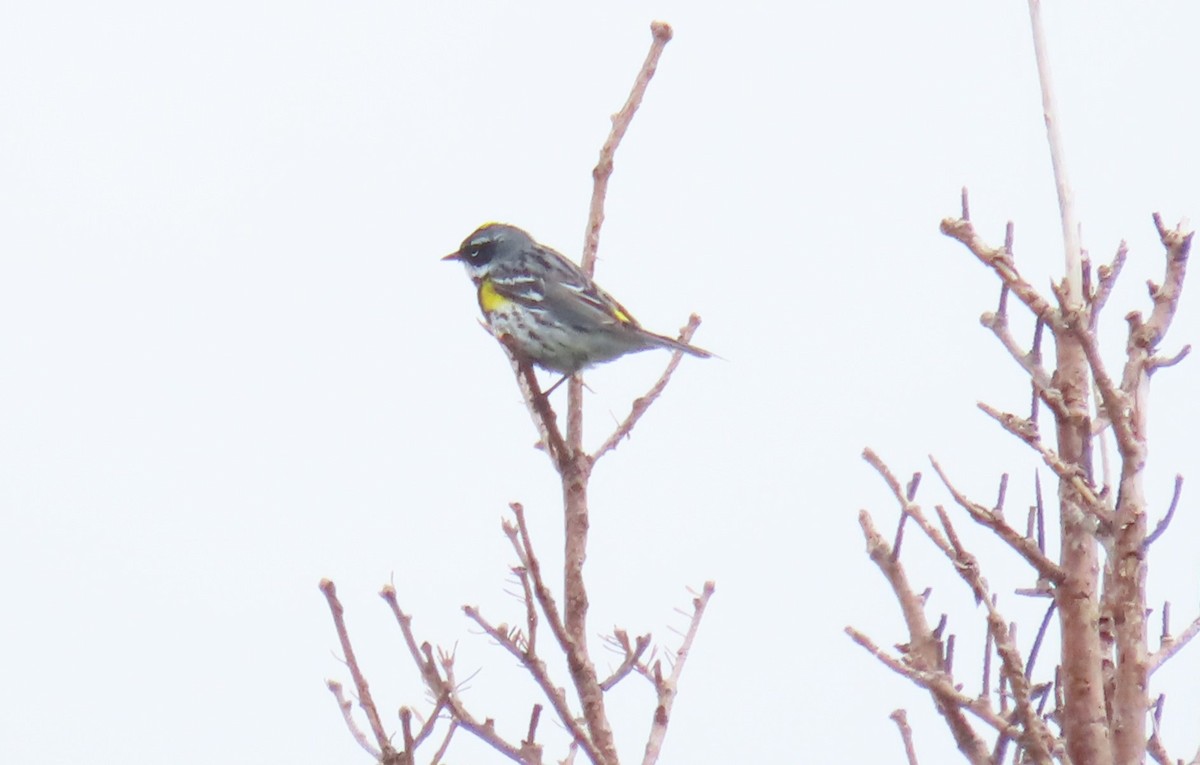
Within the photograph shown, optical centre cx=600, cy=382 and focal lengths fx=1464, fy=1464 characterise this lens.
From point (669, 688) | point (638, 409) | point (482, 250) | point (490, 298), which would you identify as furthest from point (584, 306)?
point (669, 688)

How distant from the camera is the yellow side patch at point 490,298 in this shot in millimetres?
9918

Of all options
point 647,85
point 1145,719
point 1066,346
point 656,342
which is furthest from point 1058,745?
point 656,342

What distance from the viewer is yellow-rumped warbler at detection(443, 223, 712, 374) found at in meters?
9.05

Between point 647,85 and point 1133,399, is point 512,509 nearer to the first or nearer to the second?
point 1133,399

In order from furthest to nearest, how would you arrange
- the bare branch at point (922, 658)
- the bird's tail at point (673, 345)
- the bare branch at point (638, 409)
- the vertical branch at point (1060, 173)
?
the bird's tail at point (673, 345)
the bare branch at point (638, 409)
the vertical branch at point (1060, 173)
the bare branch at point (922, 658)

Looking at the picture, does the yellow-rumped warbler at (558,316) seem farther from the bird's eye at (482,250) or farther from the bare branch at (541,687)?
the bare branch at (541,687)

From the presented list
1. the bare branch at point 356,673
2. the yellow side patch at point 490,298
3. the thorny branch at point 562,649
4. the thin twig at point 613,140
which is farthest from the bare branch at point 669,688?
the yellow side patch at point 490,298

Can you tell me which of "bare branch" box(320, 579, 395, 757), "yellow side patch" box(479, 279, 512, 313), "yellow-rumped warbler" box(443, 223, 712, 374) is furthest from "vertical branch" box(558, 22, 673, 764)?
"yellow side patch" box(479, 279, 512, 313)

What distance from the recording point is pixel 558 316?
364 inches

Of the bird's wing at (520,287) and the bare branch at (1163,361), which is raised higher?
the bird's wing at (520,287)

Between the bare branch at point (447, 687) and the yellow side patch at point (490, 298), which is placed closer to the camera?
the bare branch at point (447, 687)

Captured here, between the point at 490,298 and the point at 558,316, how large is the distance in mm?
1018

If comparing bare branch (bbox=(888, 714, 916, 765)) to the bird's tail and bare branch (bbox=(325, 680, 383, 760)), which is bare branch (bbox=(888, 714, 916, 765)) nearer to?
bare branch (bbox=(325, 680, 383, 760))

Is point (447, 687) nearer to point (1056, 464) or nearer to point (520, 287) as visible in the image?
point (1056, 464)
